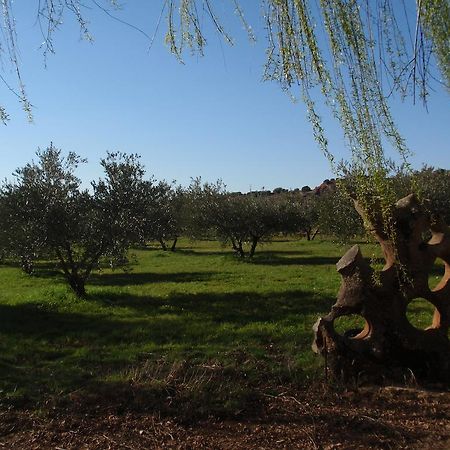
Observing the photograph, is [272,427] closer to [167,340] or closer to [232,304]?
[167,340]

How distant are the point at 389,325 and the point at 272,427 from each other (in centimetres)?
221

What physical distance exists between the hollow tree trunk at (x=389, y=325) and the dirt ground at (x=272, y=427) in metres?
0.58

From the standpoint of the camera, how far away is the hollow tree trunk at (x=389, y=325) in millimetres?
6453

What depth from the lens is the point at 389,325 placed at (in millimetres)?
6559

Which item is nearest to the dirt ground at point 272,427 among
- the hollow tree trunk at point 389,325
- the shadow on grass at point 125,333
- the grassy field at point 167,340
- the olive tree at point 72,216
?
the grassy field at point 167,340

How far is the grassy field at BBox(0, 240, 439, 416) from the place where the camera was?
6.14 meters

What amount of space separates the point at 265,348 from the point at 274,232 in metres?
28.2

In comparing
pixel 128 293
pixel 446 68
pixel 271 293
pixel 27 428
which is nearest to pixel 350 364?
pixel 27 428

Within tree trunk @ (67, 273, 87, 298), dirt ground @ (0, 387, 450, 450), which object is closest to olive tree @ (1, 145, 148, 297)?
tree trunk @ (67, 273, 87, 298)

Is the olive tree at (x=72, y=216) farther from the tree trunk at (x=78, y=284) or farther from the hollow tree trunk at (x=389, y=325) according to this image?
the hollow tree trunk at (x=389, y=325)

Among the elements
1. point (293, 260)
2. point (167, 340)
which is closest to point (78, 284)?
point (167, 340)

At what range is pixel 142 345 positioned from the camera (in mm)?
9852

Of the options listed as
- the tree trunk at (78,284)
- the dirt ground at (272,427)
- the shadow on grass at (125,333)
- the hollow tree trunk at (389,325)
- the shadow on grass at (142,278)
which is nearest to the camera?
the dirt ground at (272,427)

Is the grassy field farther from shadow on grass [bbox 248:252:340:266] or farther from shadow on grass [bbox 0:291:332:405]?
shadow on grass [bbox 248:252:340:266]
